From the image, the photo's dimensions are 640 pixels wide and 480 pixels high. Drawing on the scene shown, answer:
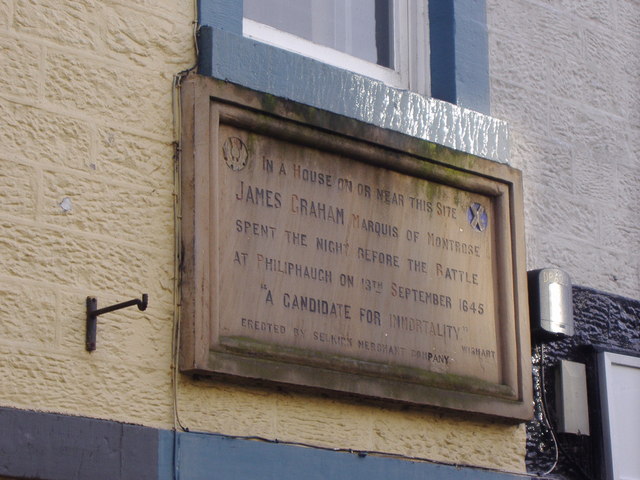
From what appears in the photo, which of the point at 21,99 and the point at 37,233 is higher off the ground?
the point at 21,99

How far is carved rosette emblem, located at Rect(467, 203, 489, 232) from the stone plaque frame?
0.04 meters

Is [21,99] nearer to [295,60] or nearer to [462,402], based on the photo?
[295,60]

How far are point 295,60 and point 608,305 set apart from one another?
1986mm

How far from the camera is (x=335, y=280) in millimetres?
5684

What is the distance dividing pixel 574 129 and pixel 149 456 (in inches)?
116

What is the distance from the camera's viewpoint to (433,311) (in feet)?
19.6

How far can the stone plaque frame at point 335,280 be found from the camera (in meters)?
5.26

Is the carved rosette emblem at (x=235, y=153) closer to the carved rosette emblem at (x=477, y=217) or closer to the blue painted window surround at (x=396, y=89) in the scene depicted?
the blue painted window surround at (x=396, y=89)

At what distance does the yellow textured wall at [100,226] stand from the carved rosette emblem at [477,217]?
1077 millimetres

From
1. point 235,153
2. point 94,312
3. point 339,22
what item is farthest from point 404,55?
point 94,312

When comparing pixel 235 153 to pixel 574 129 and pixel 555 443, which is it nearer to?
pixel 555 443

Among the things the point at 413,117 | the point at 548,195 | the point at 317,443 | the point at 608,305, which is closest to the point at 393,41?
the point at 413,117

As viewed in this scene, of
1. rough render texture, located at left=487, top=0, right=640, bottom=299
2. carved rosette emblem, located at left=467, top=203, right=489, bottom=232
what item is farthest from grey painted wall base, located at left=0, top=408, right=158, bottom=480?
rough render texture, located at left=487, top=0, right=640, bottom=299

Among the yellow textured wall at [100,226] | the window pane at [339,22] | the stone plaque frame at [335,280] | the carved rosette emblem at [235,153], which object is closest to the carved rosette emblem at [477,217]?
the stone plaque frame at [335,280]
